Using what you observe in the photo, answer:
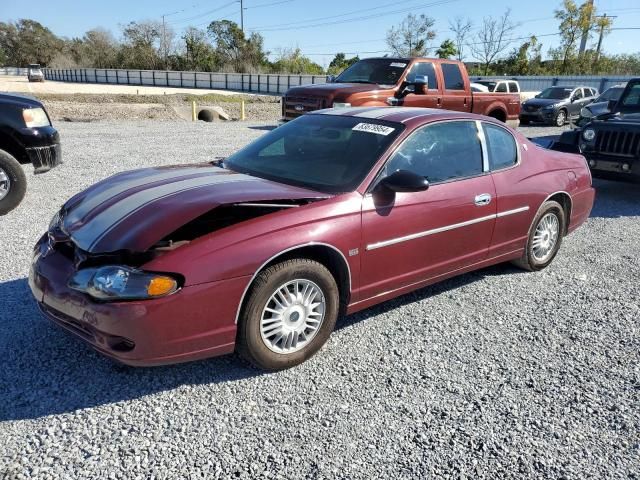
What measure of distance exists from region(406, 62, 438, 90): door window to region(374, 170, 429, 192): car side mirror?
26.0ft

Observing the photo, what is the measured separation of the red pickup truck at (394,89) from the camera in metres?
9.98

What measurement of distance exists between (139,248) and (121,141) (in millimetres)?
10660

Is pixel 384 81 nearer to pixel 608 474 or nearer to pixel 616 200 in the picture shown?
pixel 616 200

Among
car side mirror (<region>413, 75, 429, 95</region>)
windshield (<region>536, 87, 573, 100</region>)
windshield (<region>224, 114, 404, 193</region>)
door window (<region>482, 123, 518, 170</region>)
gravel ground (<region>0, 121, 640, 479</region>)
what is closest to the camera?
gravel ground (<region>0, 121, 640, 479</region>)

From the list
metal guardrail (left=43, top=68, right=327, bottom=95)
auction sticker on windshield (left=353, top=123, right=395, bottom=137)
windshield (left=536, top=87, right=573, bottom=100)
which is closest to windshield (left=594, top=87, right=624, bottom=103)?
windshield (left=536, top=87, right=573, bottom=100)

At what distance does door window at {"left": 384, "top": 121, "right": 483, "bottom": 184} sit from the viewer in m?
3.74

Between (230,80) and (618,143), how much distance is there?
150ft

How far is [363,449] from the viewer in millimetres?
2547

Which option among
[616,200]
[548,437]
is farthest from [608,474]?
[616,200]

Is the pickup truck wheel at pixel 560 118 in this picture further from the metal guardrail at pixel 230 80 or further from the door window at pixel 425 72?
the metal guardrail at pixel 230 80

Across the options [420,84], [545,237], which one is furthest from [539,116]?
[545,237]

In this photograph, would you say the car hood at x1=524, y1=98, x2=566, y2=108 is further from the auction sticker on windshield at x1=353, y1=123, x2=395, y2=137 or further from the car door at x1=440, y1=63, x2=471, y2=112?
the auction sticker on windshield at x1=353, y1=123, x2=395, y2=137

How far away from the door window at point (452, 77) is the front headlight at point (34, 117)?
8.10m

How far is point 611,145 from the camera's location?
7.95m
